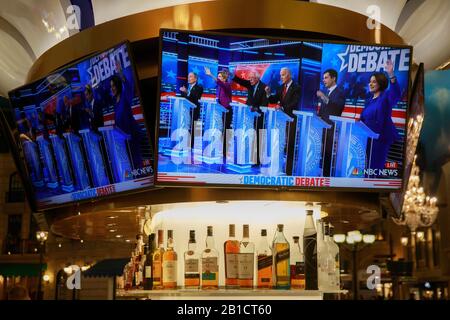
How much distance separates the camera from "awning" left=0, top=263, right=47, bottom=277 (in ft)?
92.4

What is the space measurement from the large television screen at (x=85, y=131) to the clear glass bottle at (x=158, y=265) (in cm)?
46

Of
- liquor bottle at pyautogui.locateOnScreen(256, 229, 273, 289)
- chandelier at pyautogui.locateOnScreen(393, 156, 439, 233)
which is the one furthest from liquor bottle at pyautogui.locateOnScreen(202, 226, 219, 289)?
chandelier at pyautogui.locateOnScreen(393, 156, 439, 233)

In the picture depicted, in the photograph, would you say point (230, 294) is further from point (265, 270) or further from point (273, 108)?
point (273, 108)

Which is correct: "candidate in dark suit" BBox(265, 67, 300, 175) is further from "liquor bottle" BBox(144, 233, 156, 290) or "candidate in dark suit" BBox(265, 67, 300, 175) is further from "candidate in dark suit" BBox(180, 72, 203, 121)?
"liquor bottle" BBox(144, 233, 156, 290)

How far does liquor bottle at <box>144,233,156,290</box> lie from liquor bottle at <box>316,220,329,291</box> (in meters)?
1.26

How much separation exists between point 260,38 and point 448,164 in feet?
82.2

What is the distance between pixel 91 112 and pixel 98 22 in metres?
1.05

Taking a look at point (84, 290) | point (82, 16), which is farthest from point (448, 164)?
point (82, 16)

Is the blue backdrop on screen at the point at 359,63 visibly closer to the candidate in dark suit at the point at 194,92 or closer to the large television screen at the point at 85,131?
the candidate in dark suit at the point at 194,92

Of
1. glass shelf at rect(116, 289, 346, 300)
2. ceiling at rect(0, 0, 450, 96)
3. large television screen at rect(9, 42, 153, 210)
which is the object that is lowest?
glass shelf at rect(116, 289, 346, 300)

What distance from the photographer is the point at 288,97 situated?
5230 millimetres

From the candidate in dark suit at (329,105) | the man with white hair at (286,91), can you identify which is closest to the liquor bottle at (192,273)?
the candidate in dark suit at (329,105)

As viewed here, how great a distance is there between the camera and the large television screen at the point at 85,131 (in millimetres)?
5410

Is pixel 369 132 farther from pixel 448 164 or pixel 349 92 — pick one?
pixel 448 164
